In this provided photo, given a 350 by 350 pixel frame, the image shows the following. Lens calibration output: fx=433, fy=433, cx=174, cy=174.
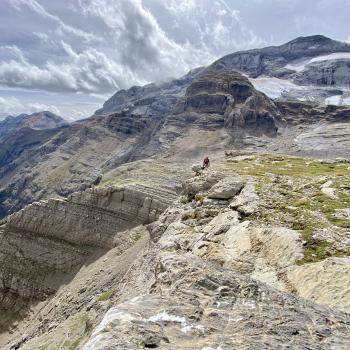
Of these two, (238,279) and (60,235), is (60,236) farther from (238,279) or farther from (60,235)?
(238,279)

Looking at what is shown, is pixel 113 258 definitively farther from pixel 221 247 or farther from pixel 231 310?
pixel 231 310

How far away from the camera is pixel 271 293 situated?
1344 cm

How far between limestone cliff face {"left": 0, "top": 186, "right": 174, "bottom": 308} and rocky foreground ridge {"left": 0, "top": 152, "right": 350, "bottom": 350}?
18982 mm

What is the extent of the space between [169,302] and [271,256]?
473 inches

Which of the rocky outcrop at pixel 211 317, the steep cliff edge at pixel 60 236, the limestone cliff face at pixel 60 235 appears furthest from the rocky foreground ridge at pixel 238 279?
the limestone cliff face at pixel 60 235

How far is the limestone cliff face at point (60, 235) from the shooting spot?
77.7 meters

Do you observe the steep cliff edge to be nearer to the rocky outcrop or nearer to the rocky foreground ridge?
the rocky foreground ridge

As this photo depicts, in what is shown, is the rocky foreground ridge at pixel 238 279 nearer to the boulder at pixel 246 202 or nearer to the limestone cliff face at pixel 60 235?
the boulder at pixel 246 202

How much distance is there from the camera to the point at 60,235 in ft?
268

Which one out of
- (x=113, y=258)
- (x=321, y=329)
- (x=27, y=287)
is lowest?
(x=27, y=287)

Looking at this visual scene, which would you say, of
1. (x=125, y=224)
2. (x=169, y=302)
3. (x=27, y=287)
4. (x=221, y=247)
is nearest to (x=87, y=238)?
(x=125, y=224)

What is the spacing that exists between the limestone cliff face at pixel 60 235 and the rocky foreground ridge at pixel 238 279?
19.0 meters

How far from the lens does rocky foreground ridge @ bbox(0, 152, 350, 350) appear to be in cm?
1123

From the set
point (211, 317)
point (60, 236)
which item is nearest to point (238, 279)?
point (211, 317)
